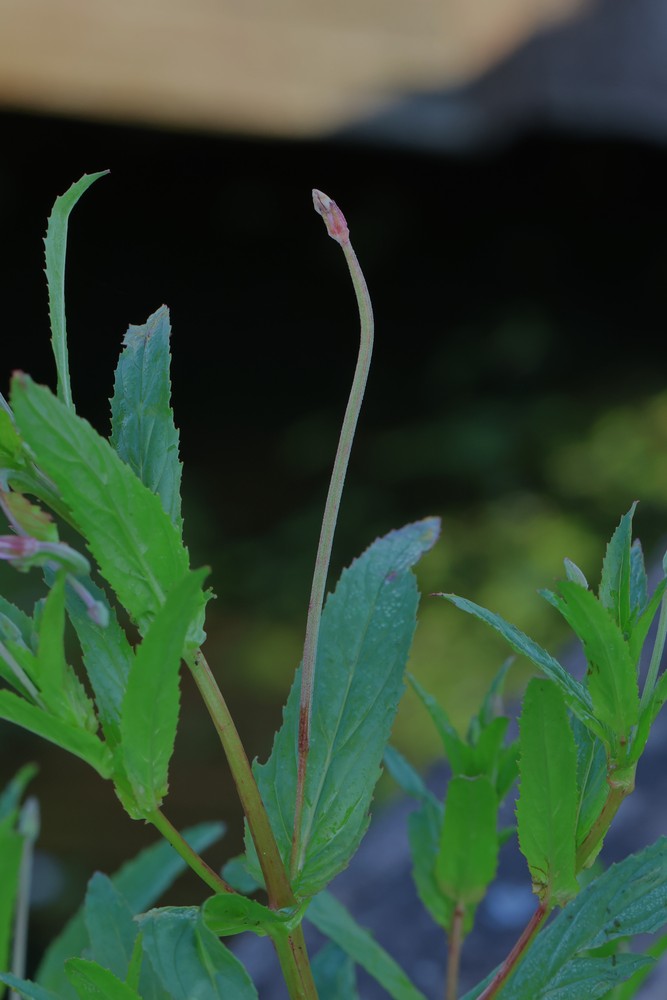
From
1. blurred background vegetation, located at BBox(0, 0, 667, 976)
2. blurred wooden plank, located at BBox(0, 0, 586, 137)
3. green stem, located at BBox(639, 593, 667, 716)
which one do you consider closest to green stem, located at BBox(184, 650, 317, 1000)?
A: green stem, located at BBox(639, 593, 667, 716)

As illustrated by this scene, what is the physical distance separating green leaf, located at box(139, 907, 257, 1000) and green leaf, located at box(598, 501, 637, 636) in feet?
0.46

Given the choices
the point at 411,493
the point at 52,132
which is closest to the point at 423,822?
the point at 411,493

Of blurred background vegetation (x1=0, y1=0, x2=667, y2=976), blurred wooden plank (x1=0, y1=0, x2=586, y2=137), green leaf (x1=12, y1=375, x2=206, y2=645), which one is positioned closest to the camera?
green leaf (x1=12, y1=375, x2=206, y2=645)

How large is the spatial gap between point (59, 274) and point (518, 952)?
0.73 feet

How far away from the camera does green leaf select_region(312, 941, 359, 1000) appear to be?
1.46 feet

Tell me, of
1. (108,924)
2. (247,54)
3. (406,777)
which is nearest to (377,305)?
(247,54)

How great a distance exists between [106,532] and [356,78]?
2.74 meters

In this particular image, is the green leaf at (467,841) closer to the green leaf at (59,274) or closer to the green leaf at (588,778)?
the green leaf at (588,778)

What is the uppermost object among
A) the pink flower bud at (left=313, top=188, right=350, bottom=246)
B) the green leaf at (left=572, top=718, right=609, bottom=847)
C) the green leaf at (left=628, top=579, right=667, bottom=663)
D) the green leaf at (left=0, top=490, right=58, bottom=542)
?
the pink flower bud at (left=313, top=188, right=350, bottom=246)

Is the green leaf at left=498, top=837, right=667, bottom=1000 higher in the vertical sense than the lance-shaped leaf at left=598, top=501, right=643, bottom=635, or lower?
lower

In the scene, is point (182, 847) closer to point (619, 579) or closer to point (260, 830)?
point (260, 830)

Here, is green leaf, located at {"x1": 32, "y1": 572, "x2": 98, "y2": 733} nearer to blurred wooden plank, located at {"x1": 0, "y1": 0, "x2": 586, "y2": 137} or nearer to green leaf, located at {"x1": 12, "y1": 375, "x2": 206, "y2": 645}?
green leaf, located at {"x1": 12, "y1": 375, "x2": 206, "y2": 645}

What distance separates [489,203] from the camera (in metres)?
3.45

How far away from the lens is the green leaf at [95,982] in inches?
12.5
